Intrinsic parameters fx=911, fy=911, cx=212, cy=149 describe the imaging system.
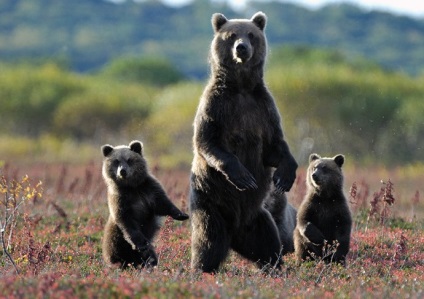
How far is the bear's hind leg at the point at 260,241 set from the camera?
9.72m

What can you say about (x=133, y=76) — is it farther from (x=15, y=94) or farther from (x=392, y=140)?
(x=392, y=140)

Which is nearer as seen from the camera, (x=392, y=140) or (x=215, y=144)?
(x=215, y=144)

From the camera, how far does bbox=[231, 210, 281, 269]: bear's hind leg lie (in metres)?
9.72

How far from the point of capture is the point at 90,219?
14383 mm

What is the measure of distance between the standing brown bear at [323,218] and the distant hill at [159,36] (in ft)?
497

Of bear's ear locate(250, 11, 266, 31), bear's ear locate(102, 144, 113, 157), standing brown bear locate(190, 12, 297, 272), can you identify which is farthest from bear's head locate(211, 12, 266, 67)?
bear's ear locate(102, 144, 113, 157)

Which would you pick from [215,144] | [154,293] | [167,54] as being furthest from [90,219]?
[167,54]

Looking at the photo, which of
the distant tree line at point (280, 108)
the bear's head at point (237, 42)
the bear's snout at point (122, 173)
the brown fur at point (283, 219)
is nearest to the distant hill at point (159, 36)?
the distant tree line at point (280, 108)

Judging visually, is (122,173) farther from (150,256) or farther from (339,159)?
(339,159)

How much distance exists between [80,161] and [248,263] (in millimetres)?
33152

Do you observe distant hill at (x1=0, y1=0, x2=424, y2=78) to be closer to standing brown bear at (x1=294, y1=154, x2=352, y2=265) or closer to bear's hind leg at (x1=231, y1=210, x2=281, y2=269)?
standing brown bear at (x1=294, y1=154, x2=352, y2=265)

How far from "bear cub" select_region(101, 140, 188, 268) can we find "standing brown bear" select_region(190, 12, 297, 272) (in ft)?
3.02

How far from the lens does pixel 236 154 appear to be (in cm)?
945

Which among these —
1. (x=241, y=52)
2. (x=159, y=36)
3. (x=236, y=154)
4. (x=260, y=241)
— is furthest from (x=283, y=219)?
(x=159, y=36)
